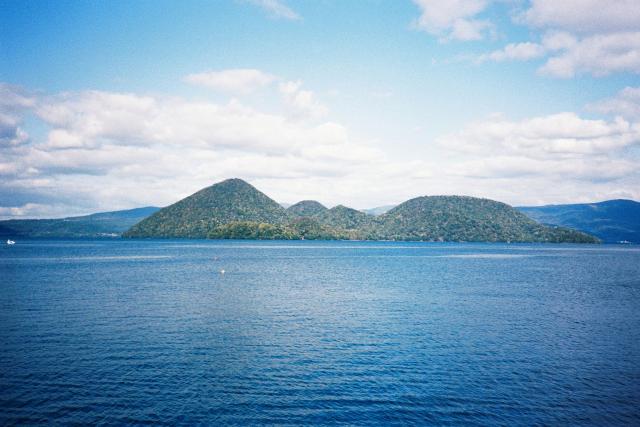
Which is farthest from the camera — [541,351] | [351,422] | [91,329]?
[91,329]

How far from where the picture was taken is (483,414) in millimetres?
30562

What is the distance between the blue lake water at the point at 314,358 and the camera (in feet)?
101

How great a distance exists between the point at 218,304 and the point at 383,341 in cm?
3510

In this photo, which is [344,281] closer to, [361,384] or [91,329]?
[91,329]

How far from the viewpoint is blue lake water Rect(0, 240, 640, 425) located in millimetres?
30766

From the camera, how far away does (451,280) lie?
4510 inches

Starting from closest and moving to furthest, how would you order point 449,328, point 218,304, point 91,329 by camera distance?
1. point 91,329
2. point 449,328
3. point 218,304

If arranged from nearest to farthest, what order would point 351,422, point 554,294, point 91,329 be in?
point 351,422 → point 91,329 → point 554,294

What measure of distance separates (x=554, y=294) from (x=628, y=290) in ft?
79.9

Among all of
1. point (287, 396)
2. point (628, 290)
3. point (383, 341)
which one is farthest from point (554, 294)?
point (287, 396)

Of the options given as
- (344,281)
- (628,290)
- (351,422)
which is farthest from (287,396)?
(628,290)

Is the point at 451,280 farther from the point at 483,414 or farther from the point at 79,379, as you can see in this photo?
the point at 79,379

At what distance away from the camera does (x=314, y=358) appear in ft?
139

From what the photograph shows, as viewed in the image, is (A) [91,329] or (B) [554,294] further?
(B) [554,294]
